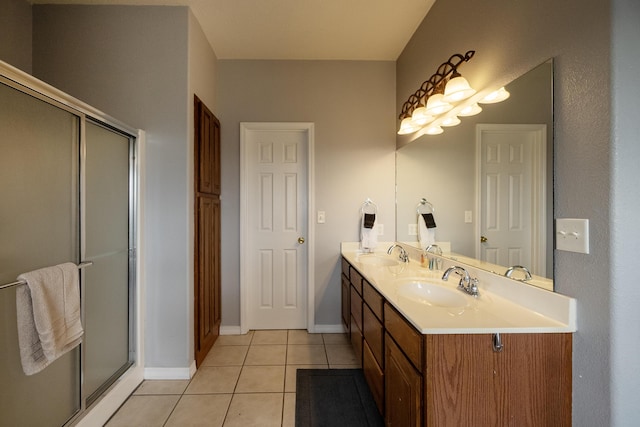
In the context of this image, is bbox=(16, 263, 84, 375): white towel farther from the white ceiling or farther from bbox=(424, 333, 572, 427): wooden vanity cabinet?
the white ceiling

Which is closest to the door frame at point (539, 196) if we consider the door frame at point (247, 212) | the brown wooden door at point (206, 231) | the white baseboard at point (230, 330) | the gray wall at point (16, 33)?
the door frame at point (247, 212)

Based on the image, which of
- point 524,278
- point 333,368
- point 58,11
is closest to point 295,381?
point 333,368

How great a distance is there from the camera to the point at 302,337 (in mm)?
2637

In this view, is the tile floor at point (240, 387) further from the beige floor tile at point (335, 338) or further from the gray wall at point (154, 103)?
the gray wall at point (154, 103)

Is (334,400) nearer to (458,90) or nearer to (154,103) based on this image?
(458,90)

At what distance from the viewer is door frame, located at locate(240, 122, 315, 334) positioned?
268 cm

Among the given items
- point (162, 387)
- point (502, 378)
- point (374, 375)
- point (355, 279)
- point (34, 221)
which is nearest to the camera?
point (502, 378)

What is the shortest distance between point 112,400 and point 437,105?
8.68 feet

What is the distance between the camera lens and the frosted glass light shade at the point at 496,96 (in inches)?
50.9

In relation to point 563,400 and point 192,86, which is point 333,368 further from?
point 192,86

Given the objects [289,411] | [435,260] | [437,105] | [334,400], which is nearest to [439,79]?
[437,105]

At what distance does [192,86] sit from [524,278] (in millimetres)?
2360

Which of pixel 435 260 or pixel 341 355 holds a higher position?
pixel 435 260

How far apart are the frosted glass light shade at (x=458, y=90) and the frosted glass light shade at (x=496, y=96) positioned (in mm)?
108
